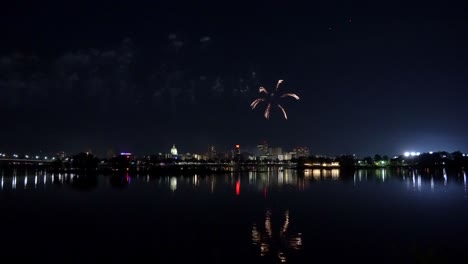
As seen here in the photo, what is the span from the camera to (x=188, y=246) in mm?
22031

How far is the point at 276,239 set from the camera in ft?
74.7

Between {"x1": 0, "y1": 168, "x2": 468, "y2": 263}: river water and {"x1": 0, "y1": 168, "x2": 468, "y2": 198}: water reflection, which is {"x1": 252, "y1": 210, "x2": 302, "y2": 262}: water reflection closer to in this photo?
{"x1": 0, "y1": 168, "x2": 468, "y2": 263}: river water

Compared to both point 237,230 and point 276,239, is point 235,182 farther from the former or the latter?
point 276,239

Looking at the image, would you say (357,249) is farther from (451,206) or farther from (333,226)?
(451,206)

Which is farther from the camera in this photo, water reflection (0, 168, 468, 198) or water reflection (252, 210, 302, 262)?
water reflection (0, 168, 468, 198)

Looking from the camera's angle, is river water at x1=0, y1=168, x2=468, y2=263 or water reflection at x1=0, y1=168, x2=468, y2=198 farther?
water reflection at x1=0, y1=168, x2=468, y2=198

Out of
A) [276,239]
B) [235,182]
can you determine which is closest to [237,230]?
[276,239]

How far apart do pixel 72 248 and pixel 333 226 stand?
52.1 ft

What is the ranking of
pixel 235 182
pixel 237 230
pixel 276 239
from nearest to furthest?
1. pixel 276 239
2. pixel 237 230
3. pixel 235 182

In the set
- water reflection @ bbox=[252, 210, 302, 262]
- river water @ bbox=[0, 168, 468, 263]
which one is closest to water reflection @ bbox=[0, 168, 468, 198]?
river water @ bbox=[0, 168, 468, 263]

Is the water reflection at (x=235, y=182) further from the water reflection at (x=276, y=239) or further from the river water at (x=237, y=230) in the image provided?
the water reflection at (x=276, y=239)

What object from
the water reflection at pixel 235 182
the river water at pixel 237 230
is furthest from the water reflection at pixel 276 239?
the water reflection at pixel 235 182

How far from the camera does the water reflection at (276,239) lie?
20.2 meters

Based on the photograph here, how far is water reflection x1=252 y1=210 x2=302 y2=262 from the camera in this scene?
20188 millimetres
